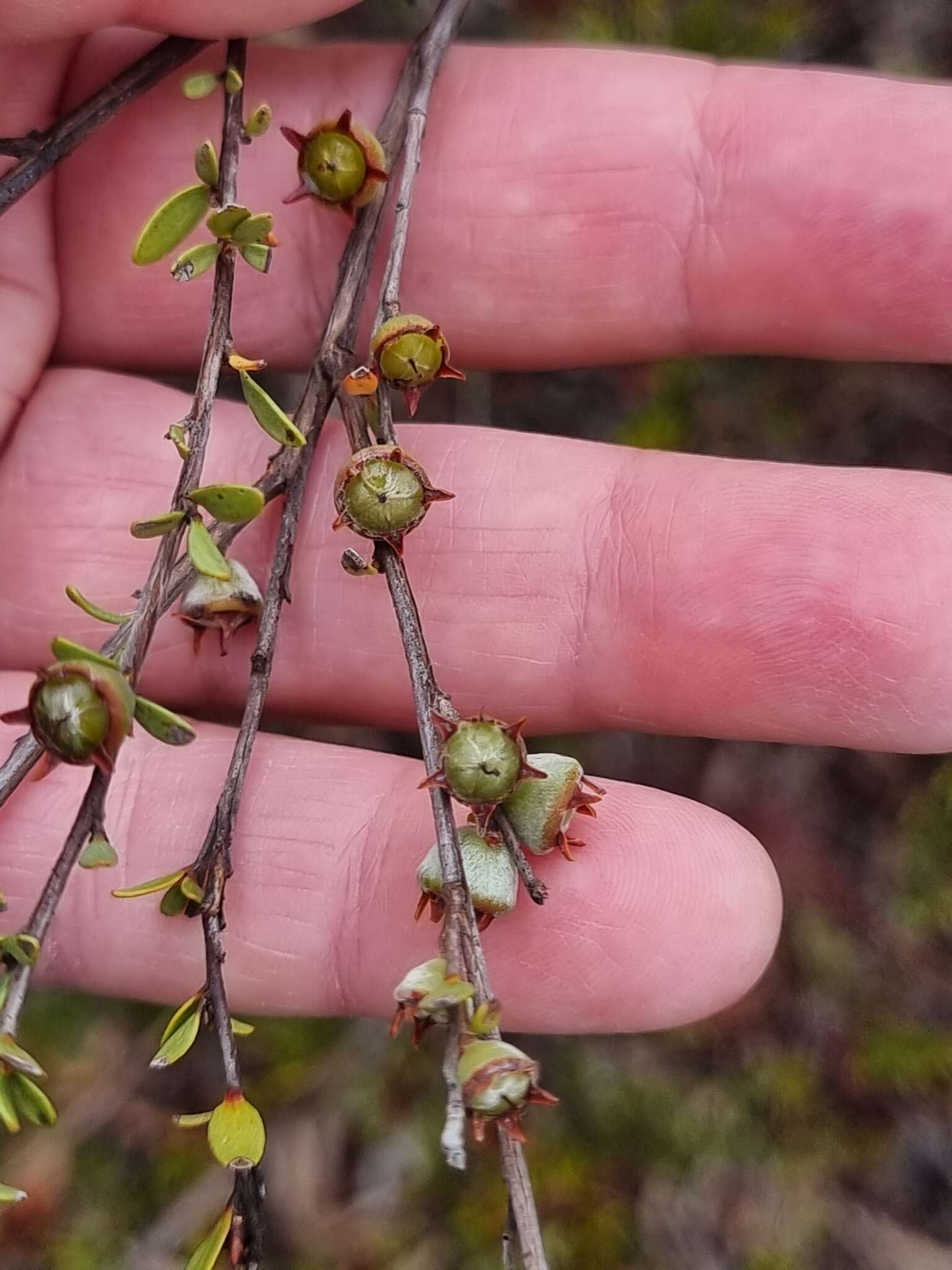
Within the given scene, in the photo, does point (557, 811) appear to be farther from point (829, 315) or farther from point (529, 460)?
point (829, 315)

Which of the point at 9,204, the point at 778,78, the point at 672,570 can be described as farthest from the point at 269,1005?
the point at 778,78

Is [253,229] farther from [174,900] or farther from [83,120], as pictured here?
[174,900]

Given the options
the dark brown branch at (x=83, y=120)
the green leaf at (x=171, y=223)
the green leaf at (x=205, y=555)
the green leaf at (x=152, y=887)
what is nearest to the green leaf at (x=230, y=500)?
the green leaf at (x=205, y=555)

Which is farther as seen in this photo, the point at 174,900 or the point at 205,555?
the point at 174,900

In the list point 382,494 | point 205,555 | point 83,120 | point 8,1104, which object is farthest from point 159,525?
point 83,120

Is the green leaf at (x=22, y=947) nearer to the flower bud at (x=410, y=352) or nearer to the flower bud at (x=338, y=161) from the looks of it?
the flower bud at (x=410, y=352)

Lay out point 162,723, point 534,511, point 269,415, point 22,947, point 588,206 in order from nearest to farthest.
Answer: point 162,723 → point 22,947 → point 269,415 → point 534,511 → point 588,206
